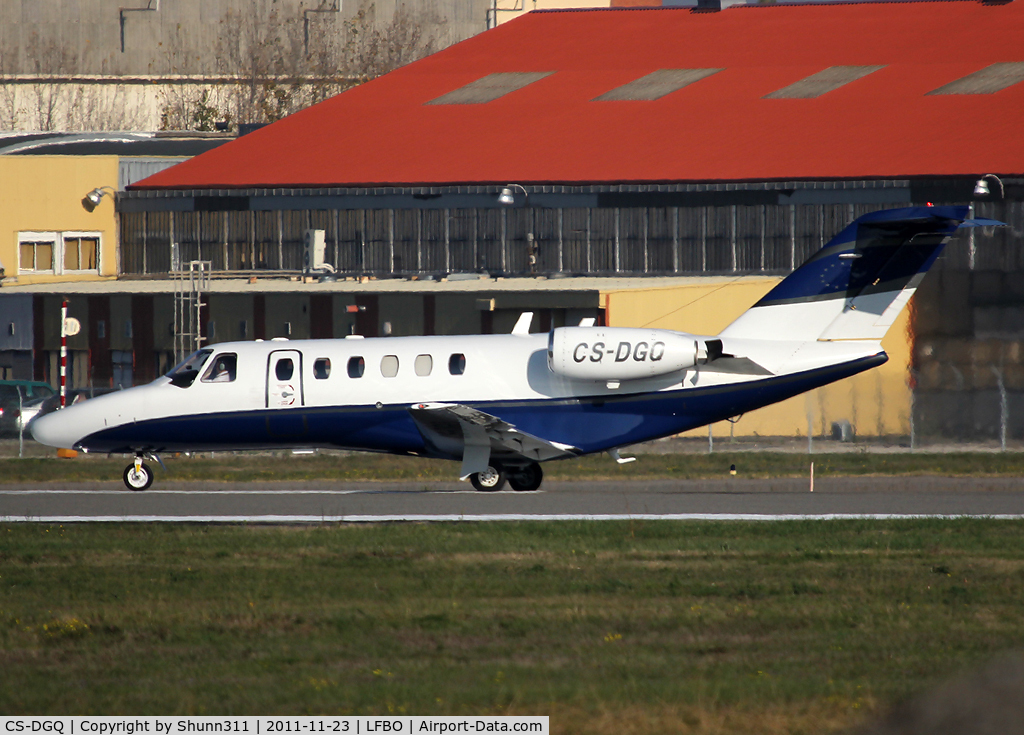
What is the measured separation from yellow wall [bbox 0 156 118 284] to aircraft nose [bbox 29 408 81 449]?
79.1 ft

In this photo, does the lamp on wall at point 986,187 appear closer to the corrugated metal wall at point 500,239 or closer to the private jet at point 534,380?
the corrugated metal wall at point 500,239

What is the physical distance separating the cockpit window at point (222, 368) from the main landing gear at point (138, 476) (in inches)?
91.6

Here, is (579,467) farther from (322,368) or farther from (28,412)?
(28,412)

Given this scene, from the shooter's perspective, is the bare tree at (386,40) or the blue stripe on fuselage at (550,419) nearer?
the blue stripe on fuselage at (550,419)

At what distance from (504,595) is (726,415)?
1037cm

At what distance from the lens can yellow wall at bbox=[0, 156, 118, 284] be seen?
1944 inches

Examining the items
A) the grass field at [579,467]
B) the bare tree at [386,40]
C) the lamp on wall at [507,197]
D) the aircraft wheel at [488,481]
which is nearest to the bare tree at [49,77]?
the bare tree at [386,40]

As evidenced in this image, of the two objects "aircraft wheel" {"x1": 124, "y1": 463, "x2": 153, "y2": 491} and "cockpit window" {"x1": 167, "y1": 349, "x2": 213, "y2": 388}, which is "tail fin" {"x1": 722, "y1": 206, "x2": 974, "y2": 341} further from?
"aircraft wheel" {"x1": 124, "y1": 463, "x2": 153, "y2": 491}

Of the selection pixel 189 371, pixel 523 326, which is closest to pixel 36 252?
pixel 189 371

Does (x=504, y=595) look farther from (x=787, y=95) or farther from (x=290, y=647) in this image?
(x=787, y=95)

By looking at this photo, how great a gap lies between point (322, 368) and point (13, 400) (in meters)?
16.4

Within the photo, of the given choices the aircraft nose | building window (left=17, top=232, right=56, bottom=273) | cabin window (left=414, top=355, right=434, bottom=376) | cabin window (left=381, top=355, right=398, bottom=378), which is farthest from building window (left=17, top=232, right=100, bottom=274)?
cabin window (left=414, top=355, right=434, bottom=376)

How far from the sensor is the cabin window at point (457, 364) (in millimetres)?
24578

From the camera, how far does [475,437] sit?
80.1 feet
